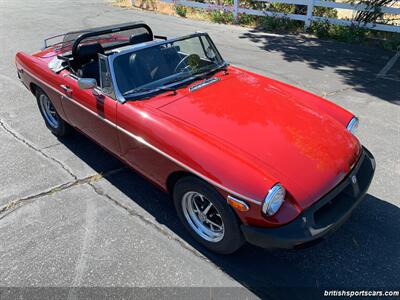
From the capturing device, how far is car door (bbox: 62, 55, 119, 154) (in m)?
3.54

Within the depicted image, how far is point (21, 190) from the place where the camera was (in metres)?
3.92

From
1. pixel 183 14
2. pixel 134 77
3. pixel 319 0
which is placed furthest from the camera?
pixel 183 14

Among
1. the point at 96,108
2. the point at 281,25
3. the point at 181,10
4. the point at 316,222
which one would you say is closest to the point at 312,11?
the point at 281,25

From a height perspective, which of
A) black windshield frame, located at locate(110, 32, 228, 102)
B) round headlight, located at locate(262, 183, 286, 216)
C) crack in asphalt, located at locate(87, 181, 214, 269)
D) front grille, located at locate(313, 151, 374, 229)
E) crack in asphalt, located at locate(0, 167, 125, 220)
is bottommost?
crack in asphalt, located at locate(87, 181, 214, 269)

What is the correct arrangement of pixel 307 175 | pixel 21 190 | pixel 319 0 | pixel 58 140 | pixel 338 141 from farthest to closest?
pixel 319 0
pixel 58 140
pixel 21 190
pixel 338 141
pixel 307 175

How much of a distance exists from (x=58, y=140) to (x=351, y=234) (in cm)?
389

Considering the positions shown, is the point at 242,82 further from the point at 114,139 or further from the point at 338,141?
the point at 114,139

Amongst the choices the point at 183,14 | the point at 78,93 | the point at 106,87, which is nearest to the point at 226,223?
the point at 106,87

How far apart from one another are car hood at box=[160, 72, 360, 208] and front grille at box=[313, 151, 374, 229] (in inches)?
2.8

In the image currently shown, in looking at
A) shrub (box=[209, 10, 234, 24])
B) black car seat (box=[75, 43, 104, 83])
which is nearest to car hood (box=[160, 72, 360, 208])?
black car seat (box=[75, 43, 104, 83])

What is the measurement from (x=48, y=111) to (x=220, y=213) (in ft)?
11.2

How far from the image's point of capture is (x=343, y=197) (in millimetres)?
2885

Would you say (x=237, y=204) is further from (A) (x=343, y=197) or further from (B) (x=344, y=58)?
(B) (x=344, y=58)

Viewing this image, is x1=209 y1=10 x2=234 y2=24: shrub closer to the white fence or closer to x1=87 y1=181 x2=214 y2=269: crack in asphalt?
the white fence
